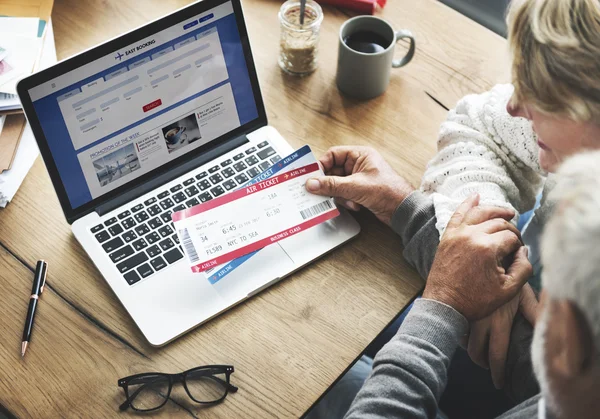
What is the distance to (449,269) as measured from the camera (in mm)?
953

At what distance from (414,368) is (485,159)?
0.41m

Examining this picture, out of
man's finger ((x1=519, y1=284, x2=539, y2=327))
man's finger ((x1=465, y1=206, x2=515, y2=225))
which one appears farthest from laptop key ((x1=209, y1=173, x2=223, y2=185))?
man's finger ((x1=519, y1=284, x2=539, y2=327))

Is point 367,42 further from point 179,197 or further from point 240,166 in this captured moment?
point 179,197

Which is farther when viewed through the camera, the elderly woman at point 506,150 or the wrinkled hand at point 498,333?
the wrinkled hand at point 498,333

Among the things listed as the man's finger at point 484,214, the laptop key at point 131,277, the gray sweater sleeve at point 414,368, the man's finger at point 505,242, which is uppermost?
the laptop key at point 131,277

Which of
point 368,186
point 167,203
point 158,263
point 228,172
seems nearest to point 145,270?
point 158,263

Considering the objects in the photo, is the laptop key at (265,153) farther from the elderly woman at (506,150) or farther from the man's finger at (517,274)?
the man's finger at (517,274)

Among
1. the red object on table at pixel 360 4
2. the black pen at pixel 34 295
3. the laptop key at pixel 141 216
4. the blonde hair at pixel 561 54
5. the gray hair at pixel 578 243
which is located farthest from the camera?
the red object on table at pixel 360 4

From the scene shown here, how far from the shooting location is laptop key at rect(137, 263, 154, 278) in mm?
977

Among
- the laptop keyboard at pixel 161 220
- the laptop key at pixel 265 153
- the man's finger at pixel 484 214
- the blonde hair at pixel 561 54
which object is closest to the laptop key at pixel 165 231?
the laptop keyboard at pixel 161 220

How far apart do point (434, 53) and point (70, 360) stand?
922mm

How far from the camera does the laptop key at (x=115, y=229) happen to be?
3.32 ft

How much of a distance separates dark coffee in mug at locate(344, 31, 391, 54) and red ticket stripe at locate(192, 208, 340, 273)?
0.34 meters

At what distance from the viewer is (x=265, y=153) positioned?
1.12 meters
